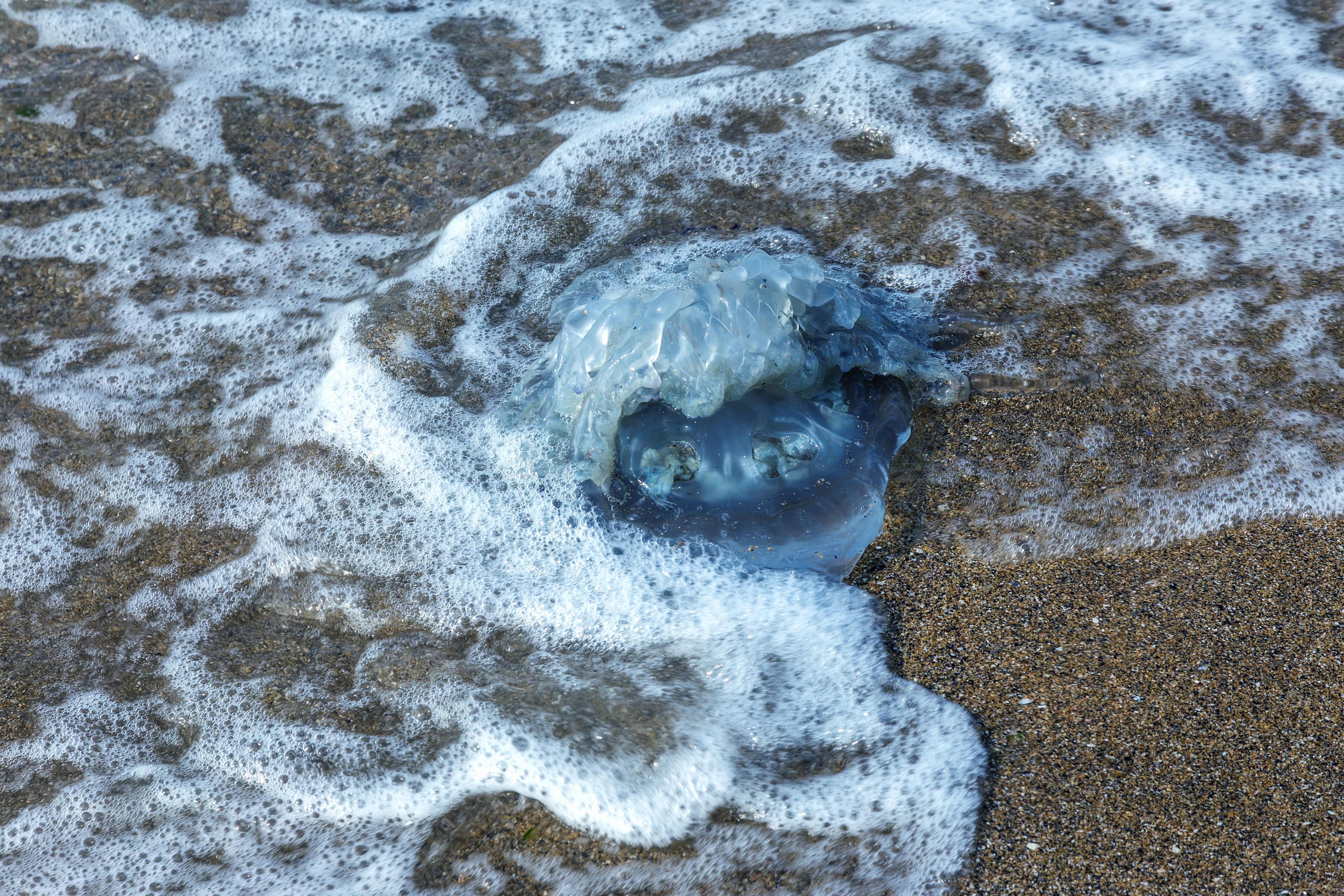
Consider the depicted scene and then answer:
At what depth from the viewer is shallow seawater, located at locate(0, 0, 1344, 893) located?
2.07m

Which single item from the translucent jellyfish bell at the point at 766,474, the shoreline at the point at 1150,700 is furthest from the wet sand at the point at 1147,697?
the translucent jellyfish bell at the point at 766,474

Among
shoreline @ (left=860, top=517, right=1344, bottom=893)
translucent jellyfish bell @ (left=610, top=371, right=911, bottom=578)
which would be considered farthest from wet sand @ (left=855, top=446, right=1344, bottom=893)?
translucent jellyfish bell @ (left=610, top=371, right=911, bottom=578)

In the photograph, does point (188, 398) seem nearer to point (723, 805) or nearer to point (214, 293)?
point (214, 293)

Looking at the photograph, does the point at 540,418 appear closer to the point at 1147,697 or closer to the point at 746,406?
the point at 746,406

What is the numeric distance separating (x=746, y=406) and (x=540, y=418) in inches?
25.2

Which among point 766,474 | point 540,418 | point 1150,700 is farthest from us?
point 540,418

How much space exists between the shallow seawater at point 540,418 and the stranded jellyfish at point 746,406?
0.12 ft

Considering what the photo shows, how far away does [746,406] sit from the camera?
239cm

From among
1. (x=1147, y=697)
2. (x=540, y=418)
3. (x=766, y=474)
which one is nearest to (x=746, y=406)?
(x=766, y=474)

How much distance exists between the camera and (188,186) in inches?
132

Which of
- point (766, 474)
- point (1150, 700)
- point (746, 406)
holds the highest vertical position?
point (746, 406)

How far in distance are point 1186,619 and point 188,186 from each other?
12.2 ft

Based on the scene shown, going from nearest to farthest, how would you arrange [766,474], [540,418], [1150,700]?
[1150,700] < [766,474] < [540,418]

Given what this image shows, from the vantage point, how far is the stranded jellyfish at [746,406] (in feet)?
7.56
